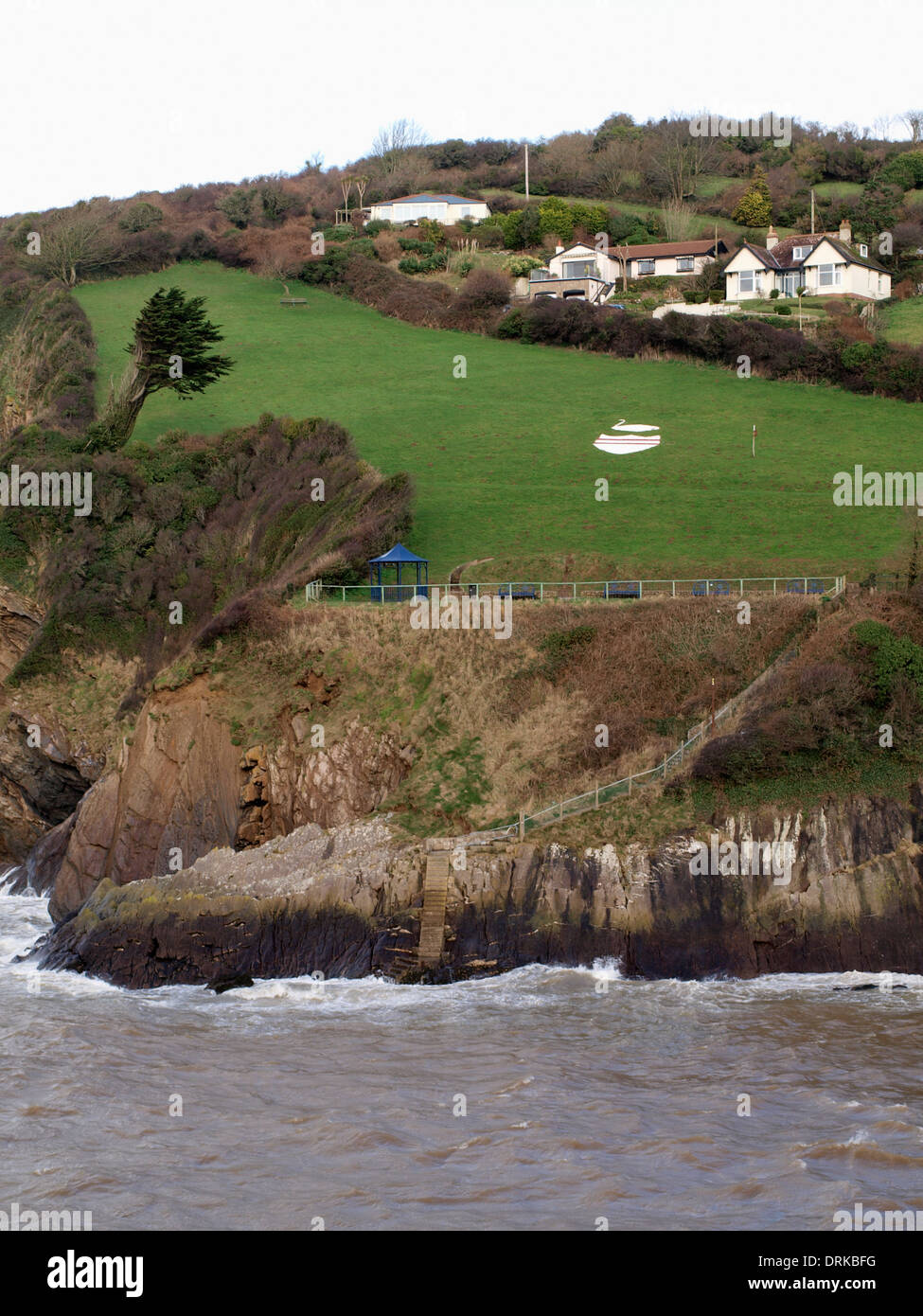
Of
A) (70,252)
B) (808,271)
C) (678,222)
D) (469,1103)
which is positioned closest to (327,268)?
(70,252)

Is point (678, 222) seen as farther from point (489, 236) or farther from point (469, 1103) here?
point (469, 1103)

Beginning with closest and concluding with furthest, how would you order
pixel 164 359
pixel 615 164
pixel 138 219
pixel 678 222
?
pixel 164 359 < pixel 138 219 < pixel 678 222 < pixel 615 164

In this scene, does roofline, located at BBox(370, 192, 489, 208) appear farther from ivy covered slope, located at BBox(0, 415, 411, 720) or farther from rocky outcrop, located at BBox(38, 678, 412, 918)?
rocky outcrop, located at BBox(38, 678, 412, 918)

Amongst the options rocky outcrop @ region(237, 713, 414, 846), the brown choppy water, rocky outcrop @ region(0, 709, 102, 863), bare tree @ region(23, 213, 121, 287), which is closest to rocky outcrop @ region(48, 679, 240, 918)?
rocky outcrop @ region(237, 713, 414, 846)

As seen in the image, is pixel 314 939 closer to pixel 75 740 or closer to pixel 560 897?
pixel 560 897

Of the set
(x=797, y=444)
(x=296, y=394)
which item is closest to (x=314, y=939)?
(x=797, y=444)

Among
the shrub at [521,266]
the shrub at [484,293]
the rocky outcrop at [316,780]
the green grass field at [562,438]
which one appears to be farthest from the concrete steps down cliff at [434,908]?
the shrub at [521,266]
